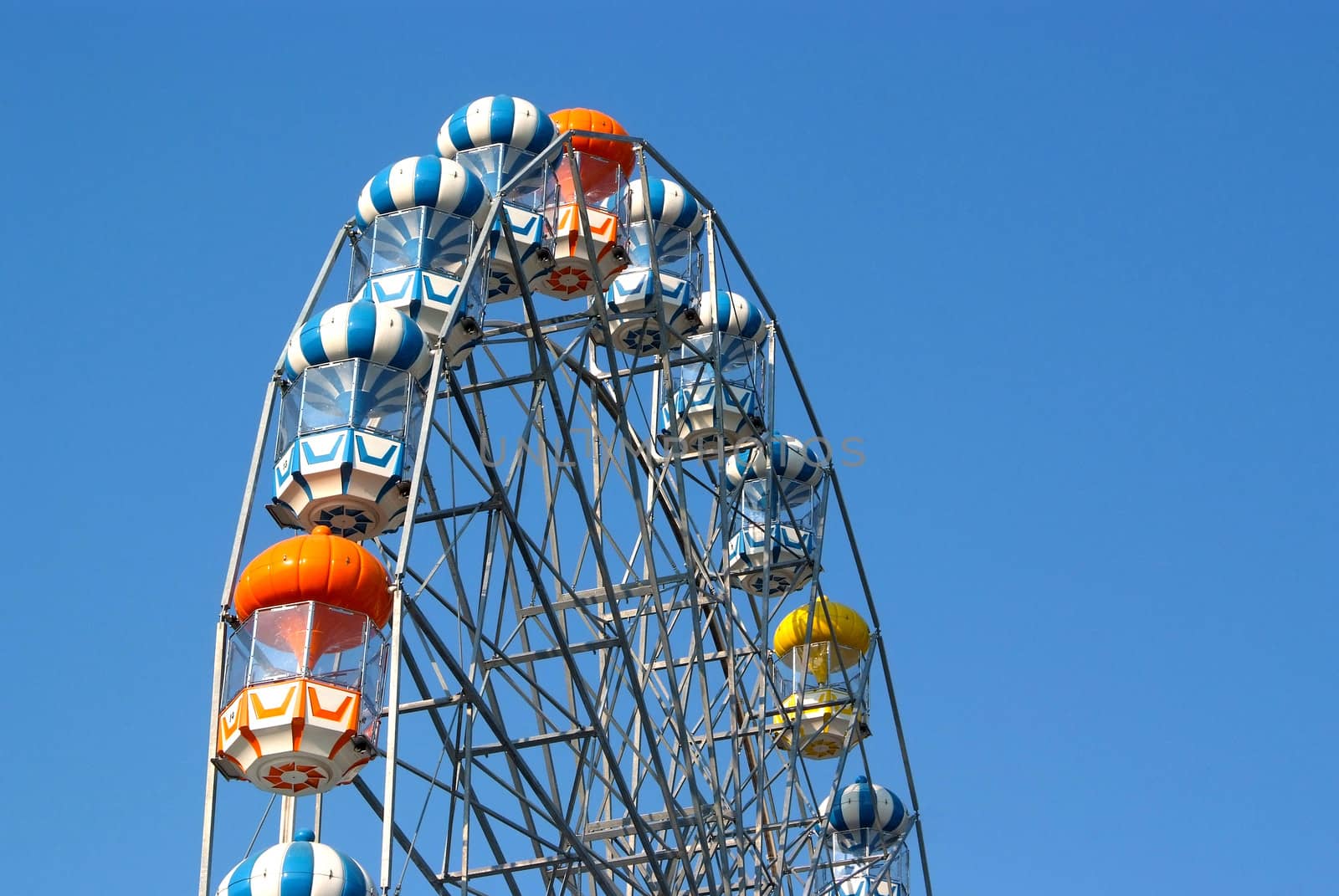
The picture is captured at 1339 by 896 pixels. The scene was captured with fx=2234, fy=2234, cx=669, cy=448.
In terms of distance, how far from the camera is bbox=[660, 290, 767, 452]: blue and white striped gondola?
106ft

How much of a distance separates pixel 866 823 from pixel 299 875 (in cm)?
1662

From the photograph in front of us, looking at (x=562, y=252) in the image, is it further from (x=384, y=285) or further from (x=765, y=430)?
(x=765, y=430)

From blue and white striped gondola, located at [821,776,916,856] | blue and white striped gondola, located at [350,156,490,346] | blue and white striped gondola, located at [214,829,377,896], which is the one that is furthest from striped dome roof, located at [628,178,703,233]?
blue and white striped gondola, located at [214,829,377,896]

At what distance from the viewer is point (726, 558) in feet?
102

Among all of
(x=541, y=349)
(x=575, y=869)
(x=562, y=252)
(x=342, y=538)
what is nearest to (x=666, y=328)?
(x=562, y=252)

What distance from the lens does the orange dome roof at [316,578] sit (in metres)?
20.2

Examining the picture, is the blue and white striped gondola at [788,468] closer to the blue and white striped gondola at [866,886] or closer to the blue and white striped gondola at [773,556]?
the blue and white striped gondola at [773,556]

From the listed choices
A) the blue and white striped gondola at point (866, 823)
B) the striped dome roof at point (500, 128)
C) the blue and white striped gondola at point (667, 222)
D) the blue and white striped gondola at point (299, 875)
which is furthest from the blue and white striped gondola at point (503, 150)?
the blue and white striped gondola at point (866, 823)

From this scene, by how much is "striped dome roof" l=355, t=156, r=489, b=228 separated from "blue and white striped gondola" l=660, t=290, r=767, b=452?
708cm

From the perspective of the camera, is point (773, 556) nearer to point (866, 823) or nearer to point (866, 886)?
point (866, 823)

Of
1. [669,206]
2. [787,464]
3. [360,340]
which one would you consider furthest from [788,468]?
[360,340]

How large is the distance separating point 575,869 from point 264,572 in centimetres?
757

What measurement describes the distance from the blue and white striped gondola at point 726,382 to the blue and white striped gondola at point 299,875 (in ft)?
42.0

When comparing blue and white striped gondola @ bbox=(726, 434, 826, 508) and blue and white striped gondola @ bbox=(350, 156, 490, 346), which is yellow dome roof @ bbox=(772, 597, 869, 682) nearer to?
blue and white striped gondola @ bbox=(726, 434, 826, 508)
